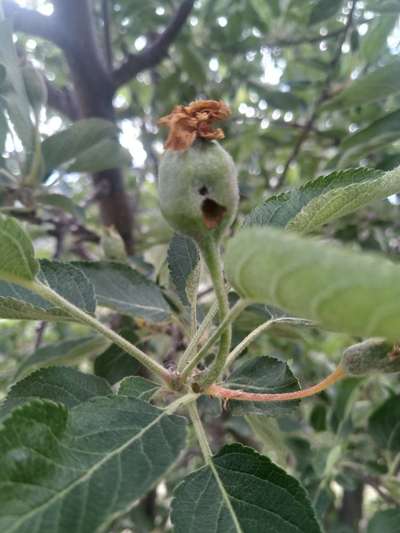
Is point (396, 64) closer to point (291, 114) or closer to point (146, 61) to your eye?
point (146, 61)

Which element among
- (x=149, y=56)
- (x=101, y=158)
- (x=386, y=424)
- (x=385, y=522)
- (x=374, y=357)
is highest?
(x=149, y=56)

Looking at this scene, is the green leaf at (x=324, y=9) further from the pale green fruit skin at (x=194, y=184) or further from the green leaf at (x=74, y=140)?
the pale green fruit skin at (x=194, y=184)

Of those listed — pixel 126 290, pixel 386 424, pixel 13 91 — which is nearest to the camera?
pixel 126 290

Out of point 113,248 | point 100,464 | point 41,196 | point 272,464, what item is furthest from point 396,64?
point 100,464

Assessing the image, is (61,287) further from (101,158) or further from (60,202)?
(101,158)

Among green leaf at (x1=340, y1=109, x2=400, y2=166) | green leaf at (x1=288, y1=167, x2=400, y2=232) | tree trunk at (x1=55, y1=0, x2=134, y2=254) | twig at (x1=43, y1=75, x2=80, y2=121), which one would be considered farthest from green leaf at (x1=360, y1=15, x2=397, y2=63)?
green leaf at (x1=288, y1=167, x2=400, y2=232)

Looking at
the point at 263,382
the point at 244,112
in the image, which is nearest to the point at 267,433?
the point at 263,382

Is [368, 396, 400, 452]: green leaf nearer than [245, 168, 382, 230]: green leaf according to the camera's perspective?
No

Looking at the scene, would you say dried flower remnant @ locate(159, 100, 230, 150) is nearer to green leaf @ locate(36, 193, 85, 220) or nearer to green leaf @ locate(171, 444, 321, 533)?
green leaf @ locate(171, 444, 321, 533)
